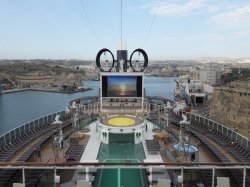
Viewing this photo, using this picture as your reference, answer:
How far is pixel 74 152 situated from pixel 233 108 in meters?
34.5

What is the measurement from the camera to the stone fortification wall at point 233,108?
38156mm

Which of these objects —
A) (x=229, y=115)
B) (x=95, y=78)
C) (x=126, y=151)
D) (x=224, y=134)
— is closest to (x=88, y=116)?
(x=126, y=151)

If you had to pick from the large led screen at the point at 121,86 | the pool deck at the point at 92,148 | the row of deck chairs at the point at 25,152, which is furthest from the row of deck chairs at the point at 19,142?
the large led screen at the point at 121,86

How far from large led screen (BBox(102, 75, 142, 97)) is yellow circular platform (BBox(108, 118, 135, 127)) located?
105 inches

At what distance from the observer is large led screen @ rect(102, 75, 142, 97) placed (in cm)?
1969

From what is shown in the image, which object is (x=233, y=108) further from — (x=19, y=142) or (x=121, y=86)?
(x=19, y=142)

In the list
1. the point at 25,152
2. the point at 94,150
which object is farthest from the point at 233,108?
the point at 25,152

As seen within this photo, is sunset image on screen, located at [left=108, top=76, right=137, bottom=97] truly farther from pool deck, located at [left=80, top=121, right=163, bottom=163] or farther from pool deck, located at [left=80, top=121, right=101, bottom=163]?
pool deck, located at [left=80, top=121, right=101, bottom=163]

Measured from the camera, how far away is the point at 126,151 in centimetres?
1452

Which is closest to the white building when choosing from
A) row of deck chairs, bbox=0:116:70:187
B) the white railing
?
row of deck chairs, bbox=0:116:70:187

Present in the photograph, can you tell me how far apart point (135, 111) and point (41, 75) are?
109399 mm

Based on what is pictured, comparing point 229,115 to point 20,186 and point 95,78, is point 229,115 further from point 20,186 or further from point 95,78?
point 95,78

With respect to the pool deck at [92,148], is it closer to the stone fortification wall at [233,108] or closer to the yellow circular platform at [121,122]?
the yellow circular platform at [121,122]

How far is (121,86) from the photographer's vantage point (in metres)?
19.7
